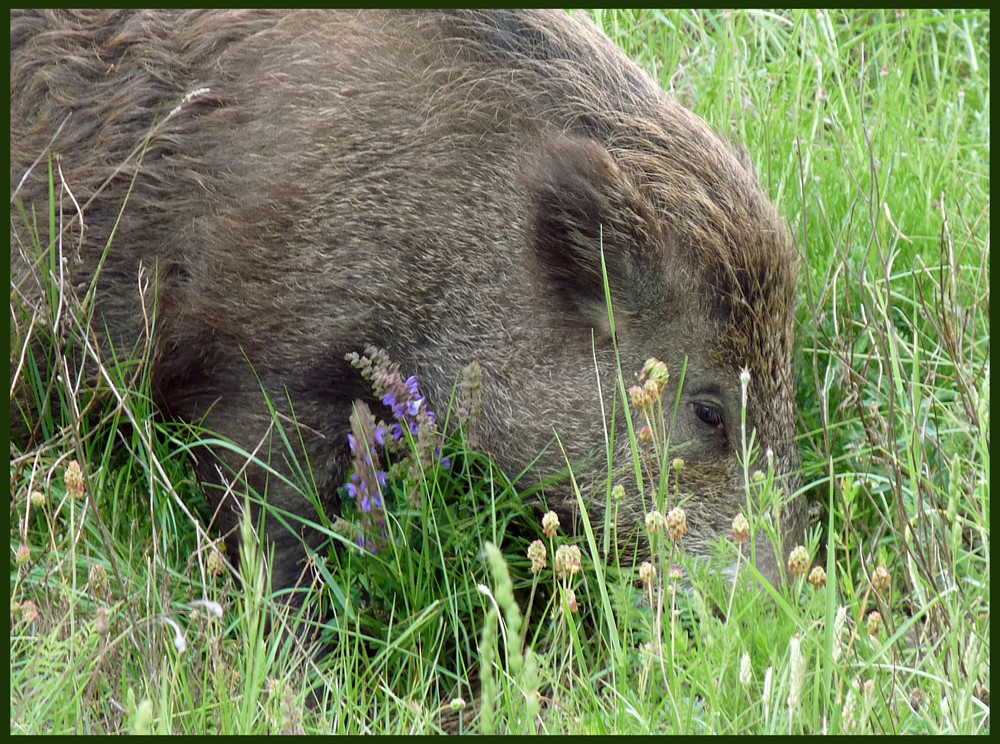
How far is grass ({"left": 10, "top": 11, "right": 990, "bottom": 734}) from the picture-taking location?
2.55 meters

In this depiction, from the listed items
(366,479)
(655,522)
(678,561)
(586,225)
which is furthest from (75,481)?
(586,225)

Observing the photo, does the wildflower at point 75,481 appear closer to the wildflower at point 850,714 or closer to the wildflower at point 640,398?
the wildflower at point 640,398

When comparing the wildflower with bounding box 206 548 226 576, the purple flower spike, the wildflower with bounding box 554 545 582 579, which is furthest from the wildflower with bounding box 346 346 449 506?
the wildflower with bounding box 554 545 582 579

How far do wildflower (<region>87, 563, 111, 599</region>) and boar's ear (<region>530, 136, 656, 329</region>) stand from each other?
1.75 m

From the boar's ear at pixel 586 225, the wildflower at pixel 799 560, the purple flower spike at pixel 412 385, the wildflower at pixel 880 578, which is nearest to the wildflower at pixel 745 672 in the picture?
the wildflower at pixel 799 560

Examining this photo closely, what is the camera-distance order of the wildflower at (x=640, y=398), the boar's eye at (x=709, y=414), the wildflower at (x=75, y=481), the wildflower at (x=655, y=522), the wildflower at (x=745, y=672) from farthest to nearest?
Result: the boar's eye at (x=709, y=414), the wildflower at (x=640, y=398), the wildflower at (x=75, y=481), the wildflower at (x=655, y=522), the wildflower at (x=745, y=672)

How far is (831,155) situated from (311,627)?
349cm

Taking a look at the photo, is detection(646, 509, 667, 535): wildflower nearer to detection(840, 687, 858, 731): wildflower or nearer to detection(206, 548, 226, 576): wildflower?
detection(840, 687, 858, 731): wildflower

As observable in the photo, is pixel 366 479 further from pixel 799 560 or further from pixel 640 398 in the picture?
pixel 799 560

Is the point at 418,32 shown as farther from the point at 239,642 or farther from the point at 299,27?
the point at 239,642

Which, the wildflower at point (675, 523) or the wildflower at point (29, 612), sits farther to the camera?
the wildflower at point (29, 612)

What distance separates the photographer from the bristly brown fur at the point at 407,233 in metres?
3.75

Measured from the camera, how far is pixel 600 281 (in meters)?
3.79

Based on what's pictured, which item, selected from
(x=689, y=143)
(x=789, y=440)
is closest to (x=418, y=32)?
(x=689, y=143)
